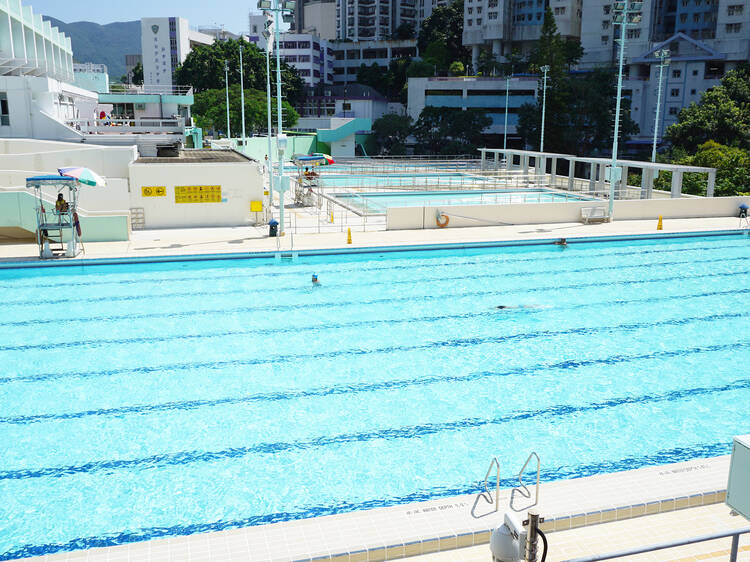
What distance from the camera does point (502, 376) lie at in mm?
10305

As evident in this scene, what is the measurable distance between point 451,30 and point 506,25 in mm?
11953

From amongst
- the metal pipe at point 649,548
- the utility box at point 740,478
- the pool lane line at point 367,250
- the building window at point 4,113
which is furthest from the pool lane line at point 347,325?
the building window at point 4,113

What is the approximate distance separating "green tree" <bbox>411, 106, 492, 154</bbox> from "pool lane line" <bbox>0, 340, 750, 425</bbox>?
5104cm

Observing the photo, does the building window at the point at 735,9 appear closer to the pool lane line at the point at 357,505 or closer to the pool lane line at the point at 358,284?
the pool lane line at the point at 358,284

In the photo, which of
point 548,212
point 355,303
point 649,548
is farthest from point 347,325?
point 548,212

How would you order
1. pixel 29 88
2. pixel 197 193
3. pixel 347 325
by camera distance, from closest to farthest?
pixel 347 325
pixel 197 193
pixel 29 88

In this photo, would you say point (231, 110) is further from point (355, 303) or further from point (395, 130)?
point (355, 303)

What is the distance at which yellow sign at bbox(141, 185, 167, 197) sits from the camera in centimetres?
2105

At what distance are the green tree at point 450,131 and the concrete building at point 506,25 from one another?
66.0ft

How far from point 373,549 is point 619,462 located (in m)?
3.61

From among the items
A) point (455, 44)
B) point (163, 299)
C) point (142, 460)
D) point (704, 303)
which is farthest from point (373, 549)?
point (455, 44)

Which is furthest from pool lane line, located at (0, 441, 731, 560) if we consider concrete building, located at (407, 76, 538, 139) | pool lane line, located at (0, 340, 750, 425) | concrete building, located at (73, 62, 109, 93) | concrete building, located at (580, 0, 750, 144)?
concrete building, located at (407, 76, 538, 139)

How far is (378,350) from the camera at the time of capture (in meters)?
11.4

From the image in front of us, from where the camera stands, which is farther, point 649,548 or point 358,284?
point 358,284
